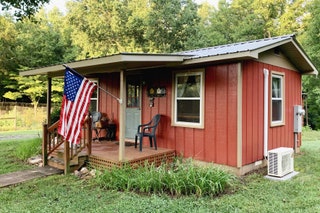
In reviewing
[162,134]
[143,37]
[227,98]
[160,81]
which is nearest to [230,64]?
[227,98]

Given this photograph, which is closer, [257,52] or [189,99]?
[257,52]

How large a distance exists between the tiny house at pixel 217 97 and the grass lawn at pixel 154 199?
36.8 inches

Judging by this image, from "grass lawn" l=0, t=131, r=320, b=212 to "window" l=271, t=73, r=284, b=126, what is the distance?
1950mm

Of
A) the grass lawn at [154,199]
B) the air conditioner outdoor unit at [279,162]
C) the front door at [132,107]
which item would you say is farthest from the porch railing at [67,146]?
the air conditioner outdoor unit at [279,162]

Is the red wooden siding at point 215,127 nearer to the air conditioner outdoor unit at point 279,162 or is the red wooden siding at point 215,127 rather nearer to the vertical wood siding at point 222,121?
the vertical wood siding at point 222,121

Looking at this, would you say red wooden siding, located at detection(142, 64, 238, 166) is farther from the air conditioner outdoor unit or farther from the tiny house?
the air conditioner outdoor unit

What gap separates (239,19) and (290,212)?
20.7m

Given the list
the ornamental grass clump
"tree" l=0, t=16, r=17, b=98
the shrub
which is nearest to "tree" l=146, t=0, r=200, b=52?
"tree" l=0, t=16, r=17, b=98

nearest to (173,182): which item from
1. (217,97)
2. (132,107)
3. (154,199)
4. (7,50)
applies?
(154,199)

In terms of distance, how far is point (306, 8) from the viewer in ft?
58.5

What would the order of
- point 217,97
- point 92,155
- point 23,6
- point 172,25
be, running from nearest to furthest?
point 217,97, point 92,155, point 23,6, point 172,25

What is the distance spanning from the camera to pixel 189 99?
6078 millimetres

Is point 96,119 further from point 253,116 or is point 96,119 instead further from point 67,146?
point 253,116

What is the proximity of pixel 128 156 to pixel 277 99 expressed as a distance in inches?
159
